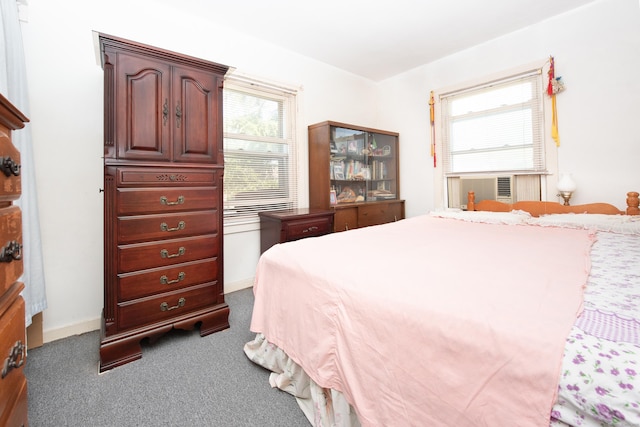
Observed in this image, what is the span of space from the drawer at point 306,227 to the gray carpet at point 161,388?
104cm

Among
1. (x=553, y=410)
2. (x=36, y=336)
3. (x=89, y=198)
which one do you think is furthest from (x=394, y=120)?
(x=36, y=336)

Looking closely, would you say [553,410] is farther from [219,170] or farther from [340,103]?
[340,103]

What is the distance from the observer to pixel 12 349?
65 cm

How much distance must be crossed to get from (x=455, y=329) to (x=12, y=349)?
3.47ft

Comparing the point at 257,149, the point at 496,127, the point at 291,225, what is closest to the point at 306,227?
the point at 291,225

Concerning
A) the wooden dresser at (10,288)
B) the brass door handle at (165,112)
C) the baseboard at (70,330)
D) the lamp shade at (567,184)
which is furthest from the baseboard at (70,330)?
the lamp shade at (567,184)

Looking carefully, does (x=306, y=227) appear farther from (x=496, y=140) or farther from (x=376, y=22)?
(x=496, y=140)

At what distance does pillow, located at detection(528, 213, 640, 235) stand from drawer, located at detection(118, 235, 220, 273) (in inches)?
98.3

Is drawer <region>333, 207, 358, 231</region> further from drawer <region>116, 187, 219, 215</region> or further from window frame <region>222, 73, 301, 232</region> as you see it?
drawer <region>116, 187, 219, 215</region>

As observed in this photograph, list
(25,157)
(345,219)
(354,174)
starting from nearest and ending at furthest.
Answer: (25,157)
(345,219)
(354,174)

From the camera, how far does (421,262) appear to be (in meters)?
1.25

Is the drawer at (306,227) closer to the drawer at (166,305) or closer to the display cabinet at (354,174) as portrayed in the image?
the display cabinet at (354,174)

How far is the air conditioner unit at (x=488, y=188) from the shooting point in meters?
3.10

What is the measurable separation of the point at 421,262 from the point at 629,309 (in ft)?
2.03
